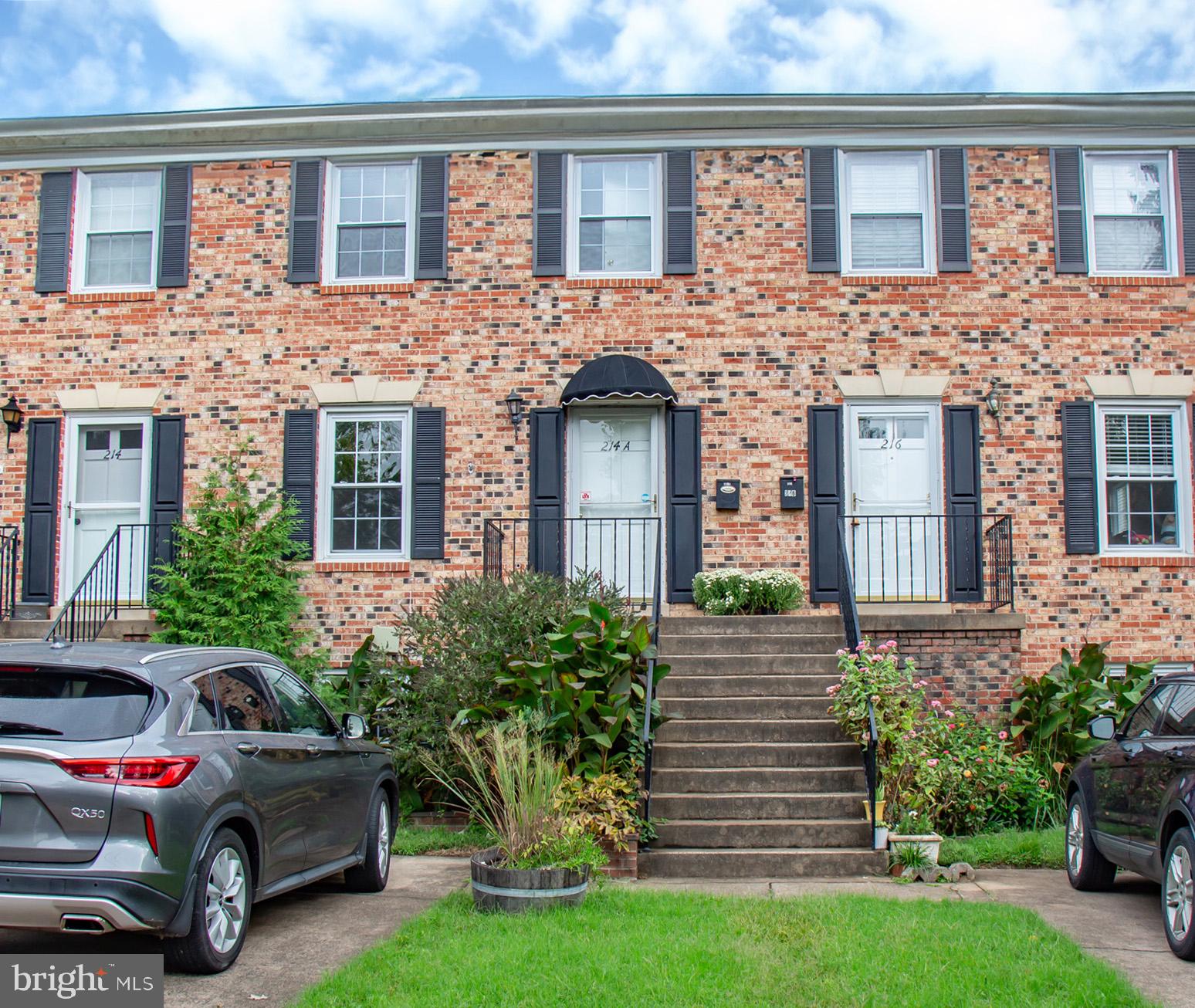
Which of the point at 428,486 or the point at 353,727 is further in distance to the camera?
the point at 428,486

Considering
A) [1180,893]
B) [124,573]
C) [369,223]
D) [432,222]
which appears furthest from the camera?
[369,223]

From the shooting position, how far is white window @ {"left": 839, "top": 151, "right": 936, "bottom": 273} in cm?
1238

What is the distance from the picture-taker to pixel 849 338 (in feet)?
39.8

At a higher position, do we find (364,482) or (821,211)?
(821,211)

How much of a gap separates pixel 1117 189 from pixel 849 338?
3284mm

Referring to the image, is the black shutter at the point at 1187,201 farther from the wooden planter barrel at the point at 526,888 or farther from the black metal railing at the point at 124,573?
the black metal railing at the point at 124,573

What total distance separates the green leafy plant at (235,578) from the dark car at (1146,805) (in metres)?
7.13

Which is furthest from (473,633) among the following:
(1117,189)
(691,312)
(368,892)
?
(1117,189)

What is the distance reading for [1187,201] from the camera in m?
12.3

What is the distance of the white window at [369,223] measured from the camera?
41.1 feet

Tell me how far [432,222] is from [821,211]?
4.02 metres

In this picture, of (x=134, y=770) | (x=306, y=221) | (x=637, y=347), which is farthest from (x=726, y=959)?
(x=306, y=221)

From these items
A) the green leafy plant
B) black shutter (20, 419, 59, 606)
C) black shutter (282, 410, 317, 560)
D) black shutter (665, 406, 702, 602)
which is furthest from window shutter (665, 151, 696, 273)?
black shutter (20, 419, 59, 606)

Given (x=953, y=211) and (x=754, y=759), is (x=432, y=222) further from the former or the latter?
(x=754, y=759)
